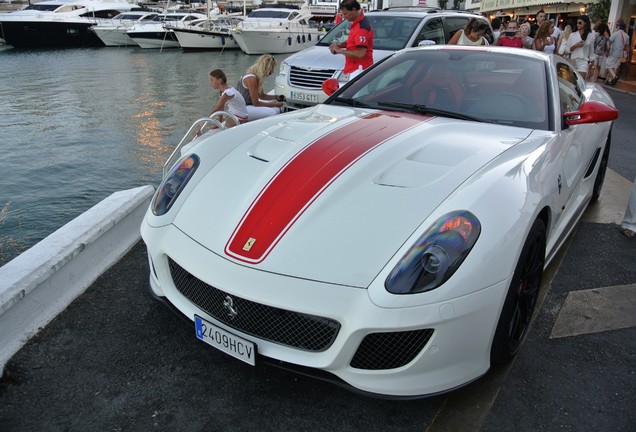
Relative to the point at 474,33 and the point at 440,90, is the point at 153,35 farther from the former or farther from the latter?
the point at 440,90

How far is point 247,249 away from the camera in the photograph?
218 cm

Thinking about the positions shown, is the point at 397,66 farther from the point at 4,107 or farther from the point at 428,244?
the point at 4,107

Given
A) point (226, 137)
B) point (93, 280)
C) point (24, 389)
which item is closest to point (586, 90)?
point (226, 137)

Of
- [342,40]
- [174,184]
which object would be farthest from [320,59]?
[174,184]

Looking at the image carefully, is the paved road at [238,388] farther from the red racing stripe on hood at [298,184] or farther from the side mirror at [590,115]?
the side mirror at [590,115]

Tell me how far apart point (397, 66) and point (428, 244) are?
2.18m

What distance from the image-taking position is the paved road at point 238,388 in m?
2.21

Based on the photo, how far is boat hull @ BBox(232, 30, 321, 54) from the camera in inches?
1128

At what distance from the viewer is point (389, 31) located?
338 inches

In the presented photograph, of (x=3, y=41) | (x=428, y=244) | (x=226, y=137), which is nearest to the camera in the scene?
(x=428, y=244)

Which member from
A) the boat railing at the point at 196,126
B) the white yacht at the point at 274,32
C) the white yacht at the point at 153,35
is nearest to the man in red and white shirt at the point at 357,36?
the boat railing at the point at 196,126

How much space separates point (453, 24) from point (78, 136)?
21.8 feet

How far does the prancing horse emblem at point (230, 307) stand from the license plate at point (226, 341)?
0.08m

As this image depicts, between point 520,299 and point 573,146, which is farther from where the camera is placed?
point 573,146
